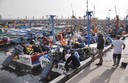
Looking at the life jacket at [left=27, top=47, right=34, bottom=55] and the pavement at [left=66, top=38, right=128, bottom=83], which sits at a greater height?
the life jacket at [left=27, top=47, right=34, bottom=55]

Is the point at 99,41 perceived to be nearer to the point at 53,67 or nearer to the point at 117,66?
the point at 117,66

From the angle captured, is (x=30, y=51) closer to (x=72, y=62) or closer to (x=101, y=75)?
(x=72, y=62)

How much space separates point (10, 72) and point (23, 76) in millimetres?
1531

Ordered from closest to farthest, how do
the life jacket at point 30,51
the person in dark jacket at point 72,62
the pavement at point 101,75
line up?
the pavement at point 101,75 < the person in dark jacket at point 72,62 < the life jacket at point 30,51

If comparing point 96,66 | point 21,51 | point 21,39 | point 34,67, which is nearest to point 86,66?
point 96,66

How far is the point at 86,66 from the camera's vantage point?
9891 mm

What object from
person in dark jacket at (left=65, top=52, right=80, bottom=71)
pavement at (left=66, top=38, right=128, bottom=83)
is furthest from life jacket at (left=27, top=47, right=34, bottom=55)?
pavement at (left=66, top=38, right=128, bottom=83)

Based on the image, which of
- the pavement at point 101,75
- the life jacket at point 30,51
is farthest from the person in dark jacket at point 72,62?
the life jacket at point 30,51

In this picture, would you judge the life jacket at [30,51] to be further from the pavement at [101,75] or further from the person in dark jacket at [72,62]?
the pavement at [101,75]

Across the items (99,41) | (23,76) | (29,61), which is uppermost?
(99,41)

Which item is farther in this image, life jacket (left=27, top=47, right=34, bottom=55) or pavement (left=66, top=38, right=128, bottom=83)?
life jacket (left=27, top=47, right=34, bottom=55)

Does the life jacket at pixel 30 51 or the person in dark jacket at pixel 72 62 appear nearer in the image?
the person in dark jacket at pixel 72 62

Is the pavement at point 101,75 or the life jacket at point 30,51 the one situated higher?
the life jacket at point 30,51

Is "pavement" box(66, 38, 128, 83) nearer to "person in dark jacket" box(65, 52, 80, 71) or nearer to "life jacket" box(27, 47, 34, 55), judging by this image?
"person in dark jacket" box(65, 52, 80, 71)
